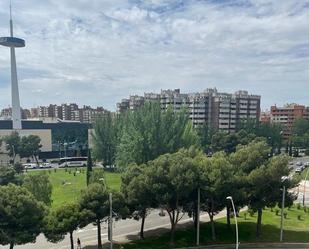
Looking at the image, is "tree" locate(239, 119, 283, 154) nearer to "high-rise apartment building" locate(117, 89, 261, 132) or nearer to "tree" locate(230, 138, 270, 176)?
"high-rise apartment building" locate(117, 89, 261, 132)

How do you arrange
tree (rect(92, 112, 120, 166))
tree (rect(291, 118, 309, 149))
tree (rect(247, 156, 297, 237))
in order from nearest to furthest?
tree (rect(247, 156, 297, 237)), tree (rect(92, 112, 120, 166)), tree (rect(291, 118, 309, 149))

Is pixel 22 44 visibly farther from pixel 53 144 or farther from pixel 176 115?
pixel 176 115

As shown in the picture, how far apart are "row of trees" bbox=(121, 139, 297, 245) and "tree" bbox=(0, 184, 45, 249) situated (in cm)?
844

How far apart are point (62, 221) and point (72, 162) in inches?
2799

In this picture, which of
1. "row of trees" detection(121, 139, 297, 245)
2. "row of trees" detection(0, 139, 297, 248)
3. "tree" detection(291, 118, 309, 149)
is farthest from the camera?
"tree" detection(291, 118, 309, 149)

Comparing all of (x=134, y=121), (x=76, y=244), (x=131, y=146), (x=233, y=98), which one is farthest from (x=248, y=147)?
(x=233, y=98)

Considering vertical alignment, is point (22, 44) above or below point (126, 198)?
above

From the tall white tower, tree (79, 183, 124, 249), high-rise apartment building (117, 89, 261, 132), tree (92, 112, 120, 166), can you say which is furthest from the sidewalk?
the tall white tower

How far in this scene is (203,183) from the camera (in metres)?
33.4

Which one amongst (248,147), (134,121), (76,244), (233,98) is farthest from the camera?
(233,98)

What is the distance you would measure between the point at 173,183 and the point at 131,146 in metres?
33.5

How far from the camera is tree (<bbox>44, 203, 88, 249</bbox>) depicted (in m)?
28.8

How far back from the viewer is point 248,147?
125ft

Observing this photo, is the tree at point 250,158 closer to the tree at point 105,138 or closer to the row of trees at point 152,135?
the row of trees at point 152,135
